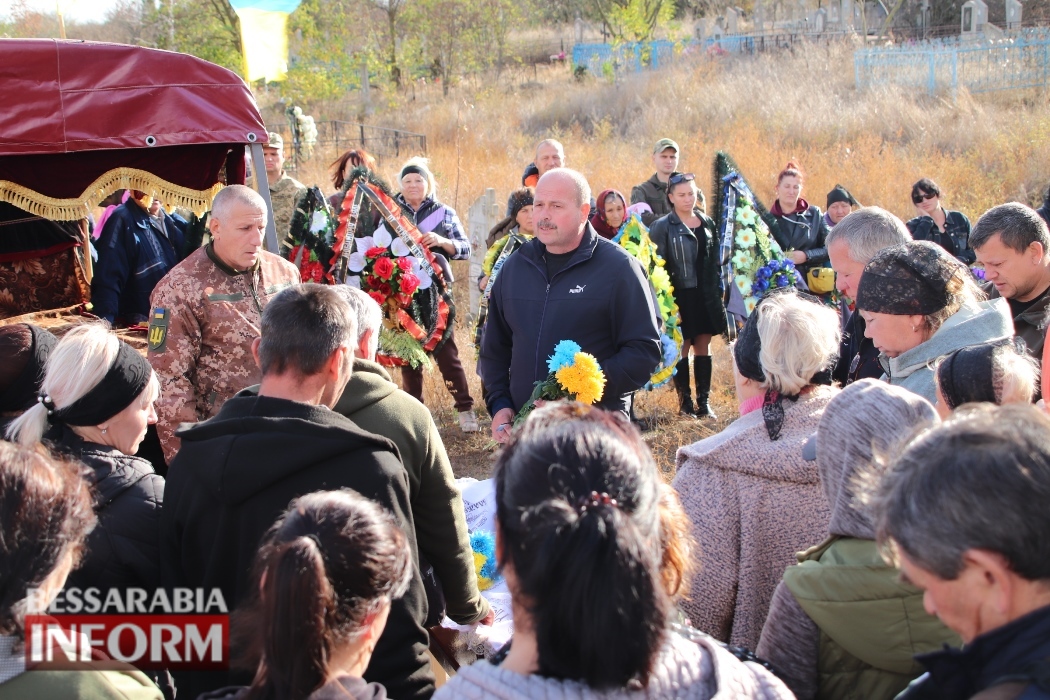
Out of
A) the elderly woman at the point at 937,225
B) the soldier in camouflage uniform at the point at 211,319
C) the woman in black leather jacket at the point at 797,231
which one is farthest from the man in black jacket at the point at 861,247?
the elderly woman at the point at 937,225

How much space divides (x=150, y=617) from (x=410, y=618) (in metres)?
0.68

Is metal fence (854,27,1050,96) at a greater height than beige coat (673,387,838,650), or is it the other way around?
metal fence (854,27,1050,96)

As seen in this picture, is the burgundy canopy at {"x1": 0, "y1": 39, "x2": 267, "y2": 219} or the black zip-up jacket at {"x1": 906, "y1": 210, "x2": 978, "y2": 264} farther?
the black zip-up jacket at {"x1": 906, "y1": 210, "x2": 978, "y2": 264}

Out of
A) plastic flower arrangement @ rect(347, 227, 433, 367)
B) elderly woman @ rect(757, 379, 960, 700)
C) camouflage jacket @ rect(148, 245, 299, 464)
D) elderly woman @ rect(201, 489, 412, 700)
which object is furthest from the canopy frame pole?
elderly woman @ rect(757, 379, 960, 700)

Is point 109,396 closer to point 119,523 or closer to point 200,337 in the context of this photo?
point 119,523

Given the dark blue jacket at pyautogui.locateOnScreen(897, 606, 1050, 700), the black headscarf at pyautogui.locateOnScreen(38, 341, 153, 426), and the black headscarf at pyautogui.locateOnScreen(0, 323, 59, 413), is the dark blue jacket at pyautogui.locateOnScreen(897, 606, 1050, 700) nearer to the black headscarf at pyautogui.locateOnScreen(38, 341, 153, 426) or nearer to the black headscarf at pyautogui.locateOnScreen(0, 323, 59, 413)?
the black headscarf at pyautogui.locateOnScreen(38, 341, 153, 426)

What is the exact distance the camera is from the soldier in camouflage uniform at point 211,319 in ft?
13.2

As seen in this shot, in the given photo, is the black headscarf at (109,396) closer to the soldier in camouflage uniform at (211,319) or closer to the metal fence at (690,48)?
the soldier in camouflage uniform at (211,319)

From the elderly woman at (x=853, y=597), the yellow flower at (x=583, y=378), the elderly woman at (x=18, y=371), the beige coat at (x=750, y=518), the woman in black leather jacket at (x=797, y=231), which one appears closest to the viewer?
the elderly woman at (x=853, y=597)

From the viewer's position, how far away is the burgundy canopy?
4723mm

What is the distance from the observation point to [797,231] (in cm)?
732

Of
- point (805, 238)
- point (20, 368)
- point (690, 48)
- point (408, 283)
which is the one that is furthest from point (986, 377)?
point (690, 48)

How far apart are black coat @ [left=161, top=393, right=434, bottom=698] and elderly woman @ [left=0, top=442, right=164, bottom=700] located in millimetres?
457

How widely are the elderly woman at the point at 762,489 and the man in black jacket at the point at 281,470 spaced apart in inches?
33.3
